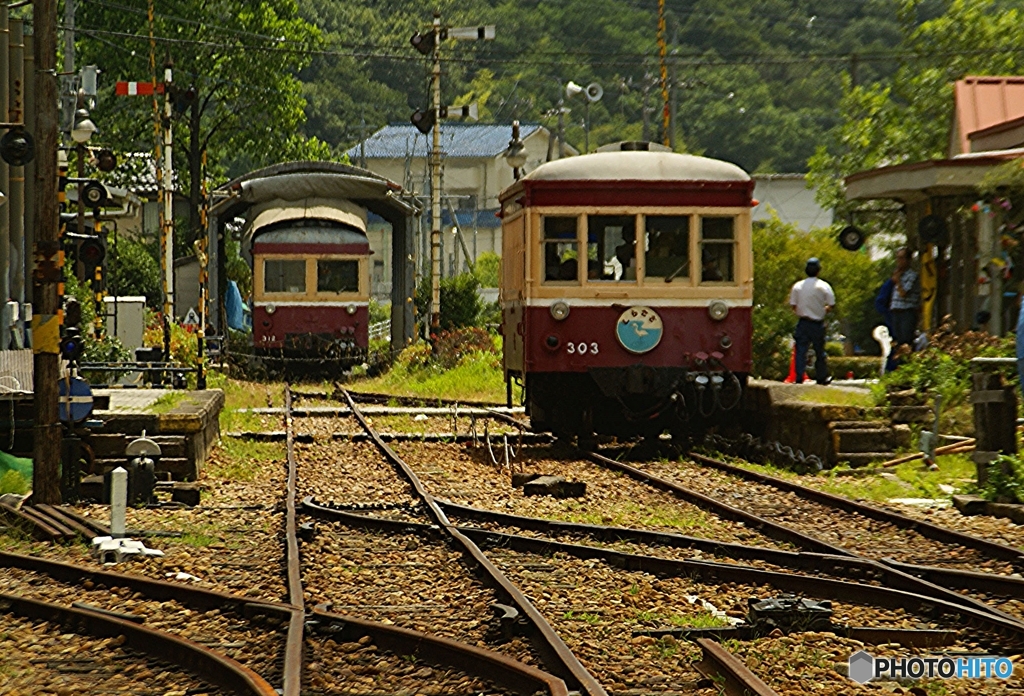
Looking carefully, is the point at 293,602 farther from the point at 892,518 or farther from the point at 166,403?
the point at 166,403

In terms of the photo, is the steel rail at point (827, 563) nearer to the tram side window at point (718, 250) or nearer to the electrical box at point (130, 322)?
the tram side window at point (718, 250)

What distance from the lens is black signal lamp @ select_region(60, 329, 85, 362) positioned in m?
12.8

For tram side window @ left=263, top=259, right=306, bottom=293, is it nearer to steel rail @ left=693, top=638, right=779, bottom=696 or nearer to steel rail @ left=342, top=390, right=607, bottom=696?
steel rail @ left=342, top=390, right=607, bottom=696

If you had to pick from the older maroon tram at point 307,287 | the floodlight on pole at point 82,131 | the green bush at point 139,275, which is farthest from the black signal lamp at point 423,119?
the green bush at point 139,275

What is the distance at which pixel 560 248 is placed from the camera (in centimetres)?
1533

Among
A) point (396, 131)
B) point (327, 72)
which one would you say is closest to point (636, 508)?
point (396, 131)

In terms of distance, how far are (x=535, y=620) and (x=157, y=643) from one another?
5.26 feet

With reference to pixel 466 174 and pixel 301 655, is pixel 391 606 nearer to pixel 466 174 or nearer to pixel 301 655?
pixel 301 655

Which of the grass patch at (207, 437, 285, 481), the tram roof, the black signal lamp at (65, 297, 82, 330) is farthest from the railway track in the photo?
the tram roof

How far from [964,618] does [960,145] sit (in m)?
17.8

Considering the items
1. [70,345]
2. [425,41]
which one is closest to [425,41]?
[425,41]

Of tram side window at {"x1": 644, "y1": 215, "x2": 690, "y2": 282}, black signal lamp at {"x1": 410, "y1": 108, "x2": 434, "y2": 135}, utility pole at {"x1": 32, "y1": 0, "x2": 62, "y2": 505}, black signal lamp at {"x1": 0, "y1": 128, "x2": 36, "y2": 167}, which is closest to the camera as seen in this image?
utility pole at {"x1": 32, "y1": 0, "x2": 62, "y2": 505}

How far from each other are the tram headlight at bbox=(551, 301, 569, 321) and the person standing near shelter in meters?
4.99

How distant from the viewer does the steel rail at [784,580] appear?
6992mm
